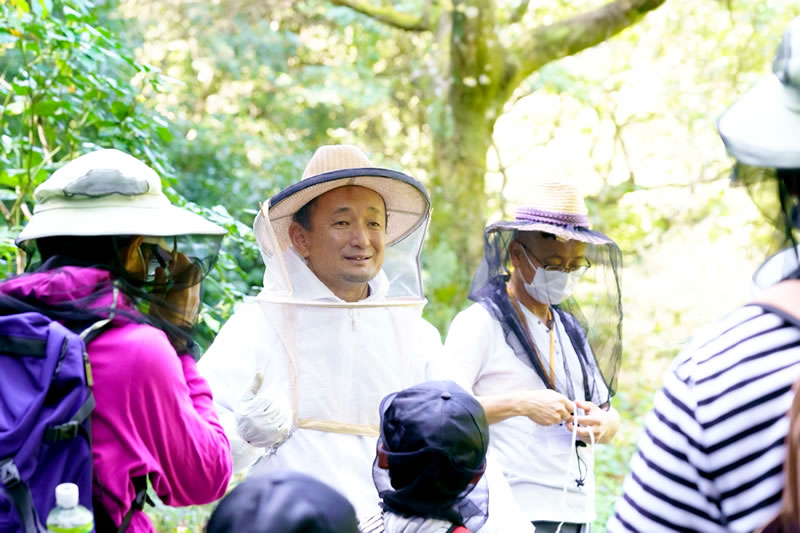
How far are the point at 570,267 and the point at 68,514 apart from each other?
7.46 feet

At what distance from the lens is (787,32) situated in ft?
4.11

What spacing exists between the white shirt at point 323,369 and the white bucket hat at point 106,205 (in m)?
0.59

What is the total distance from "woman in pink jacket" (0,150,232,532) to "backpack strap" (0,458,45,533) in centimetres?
16

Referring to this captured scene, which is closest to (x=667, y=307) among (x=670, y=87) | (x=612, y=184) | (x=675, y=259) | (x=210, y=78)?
(x=675, y=259)

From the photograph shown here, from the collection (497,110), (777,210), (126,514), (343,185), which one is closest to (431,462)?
(126,514)

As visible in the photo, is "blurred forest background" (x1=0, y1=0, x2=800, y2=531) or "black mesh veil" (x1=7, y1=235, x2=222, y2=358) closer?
"black mesh veil" (x1=7, y1=235, x2=222, y2=358)

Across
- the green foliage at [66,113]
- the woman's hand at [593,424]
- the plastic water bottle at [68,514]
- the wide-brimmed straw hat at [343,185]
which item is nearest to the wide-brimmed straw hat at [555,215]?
the wide-brimmed straw hat at [343,185]

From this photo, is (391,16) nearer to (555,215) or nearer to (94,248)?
(555,215)

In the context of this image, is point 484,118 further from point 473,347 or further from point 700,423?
point 700,423

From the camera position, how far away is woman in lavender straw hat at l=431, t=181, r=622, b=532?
3215 millimetres

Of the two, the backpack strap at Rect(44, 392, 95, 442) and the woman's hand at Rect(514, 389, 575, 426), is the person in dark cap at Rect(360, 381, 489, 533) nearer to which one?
the backpack strap at Rect(44, 392, 95, 442)

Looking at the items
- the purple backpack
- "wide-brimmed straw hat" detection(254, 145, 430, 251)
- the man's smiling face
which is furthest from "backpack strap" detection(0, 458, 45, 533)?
the man's smiling face

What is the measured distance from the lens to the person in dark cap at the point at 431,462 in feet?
6.82

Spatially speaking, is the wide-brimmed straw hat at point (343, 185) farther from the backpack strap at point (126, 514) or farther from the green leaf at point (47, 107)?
the green leaf at point (47, 107)
